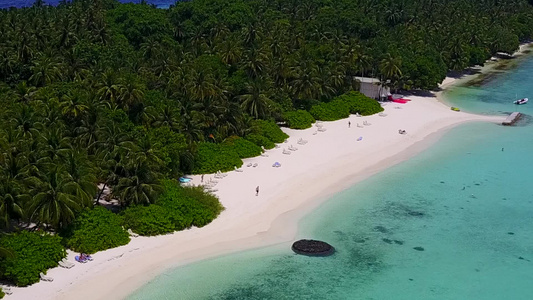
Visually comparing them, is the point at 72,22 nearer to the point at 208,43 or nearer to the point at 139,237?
the point at 208,43

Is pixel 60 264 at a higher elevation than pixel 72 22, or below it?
below

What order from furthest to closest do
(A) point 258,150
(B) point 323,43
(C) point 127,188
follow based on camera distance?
(B) point 323,43 < (A) point 258,150 < (C) point 127,188

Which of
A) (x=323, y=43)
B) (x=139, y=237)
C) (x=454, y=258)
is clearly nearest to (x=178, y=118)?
(x=139, y=237)

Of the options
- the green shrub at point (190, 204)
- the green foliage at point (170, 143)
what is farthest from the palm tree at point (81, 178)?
the green foliage at point (170, 143)

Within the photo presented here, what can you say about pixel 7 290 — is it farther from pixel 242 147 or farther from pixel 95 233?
pixel 242 147

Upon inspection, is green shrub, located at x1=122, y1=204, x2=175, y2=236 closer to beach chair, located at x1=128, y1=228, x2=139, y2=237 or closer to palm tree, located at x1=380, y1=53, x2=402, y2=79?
beach chair, located at x1=128, y1=228, x2=139, y2=237

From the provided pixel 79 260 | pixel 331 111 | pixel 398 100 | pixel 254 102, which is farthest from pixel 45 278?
pixel 398 100

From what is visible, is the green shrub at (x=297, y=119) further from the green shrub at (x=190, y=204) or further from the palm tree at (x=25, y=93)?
the palm tree at (x=25, y=93)
